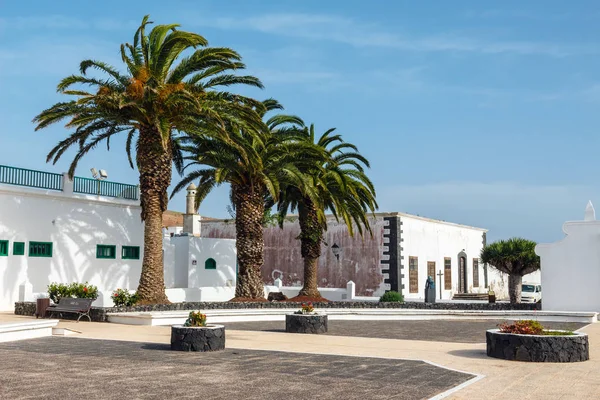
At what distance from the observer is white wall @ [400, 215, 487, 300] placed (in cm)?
3881

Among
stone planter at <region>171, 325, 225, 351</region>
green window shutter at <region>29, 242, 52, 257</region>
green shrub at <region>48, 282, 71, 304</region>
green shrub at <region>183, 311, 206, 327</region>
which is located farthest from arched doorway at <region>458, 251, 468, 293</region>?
stone planter at <region>171, 325, 225, 351</region>

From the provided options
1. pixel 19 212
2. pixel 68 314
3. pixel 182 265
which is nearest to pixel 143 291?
pixel 68 314

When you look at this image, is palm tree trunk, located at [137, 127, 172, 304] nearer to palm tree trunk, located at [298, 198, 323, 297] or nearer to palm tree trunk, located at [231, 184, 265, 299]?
palm tree trunk, located at [231, 184, 265, 299]

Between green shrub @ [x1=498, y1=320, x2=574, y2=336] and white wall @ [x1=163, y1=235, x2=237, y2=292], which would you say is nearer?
green shrub @ [x1=498, y1=320, x2=574, y2=336]

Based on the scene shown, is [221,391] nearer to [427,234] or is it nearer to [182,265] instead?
[182,265]

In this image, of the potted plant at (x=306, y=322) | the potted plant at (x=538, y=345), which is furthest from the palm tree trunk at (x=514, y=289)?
the potted plant at (x=538, y=345)

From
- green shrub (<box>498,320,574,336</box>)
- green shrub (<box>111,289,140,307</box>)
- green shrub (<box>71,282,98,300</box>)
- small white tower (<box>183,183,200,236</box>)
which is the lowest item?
green shrub (<box>498,320,574,336</box>)

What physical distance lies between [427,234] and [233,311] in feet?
71.4

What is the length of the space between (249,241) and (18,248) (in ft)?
28.9

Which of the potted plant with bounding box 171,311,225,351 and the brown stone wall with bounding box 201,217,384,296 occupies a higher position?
the brown stone wall with bounding box 201,217,384,296

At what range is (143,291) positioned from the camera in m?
23.7

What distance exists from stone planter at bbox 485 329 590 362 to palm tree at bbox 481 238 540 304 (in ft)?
54.5

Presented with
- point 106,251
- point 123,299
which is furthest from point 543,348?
point 106,251

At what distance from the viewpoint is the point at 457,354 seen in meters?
13.4
